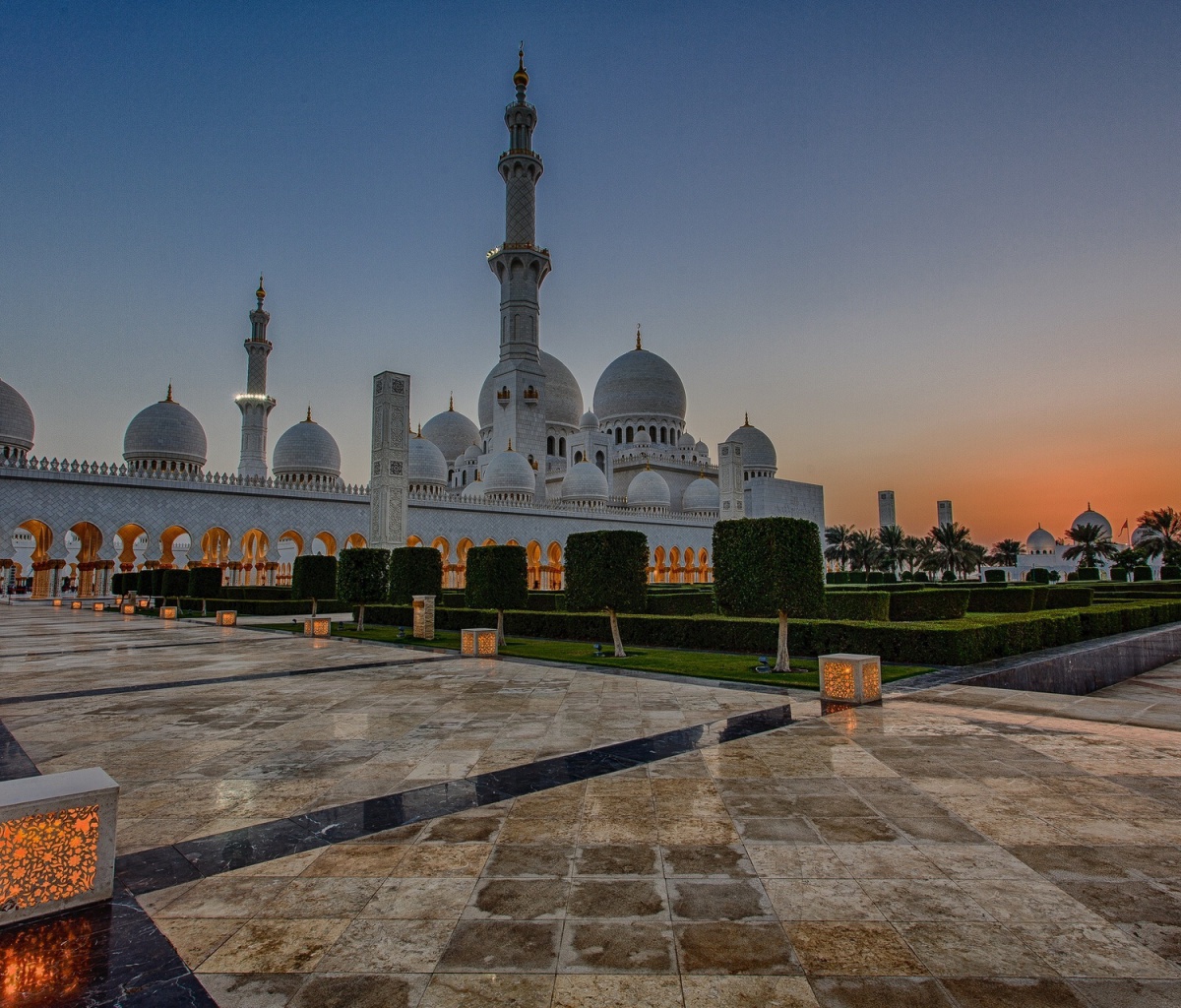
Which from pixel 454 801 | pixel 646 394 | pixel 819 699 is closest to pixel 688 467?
pixel 646 394

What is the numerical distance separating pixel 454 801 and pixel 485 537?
32944 mm

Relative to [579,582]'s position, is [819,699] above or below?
below

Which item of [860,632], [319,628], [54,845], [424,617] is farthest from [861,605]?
[54,845]

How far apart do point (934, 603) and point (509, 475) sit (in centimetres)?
2679

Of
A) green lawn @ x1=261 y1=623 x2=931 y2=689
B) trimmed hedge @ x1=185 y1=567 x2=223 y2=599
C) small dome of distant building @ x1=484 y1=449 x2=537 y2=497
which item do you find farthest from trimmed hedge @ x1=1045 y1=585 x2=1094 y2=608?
small dome of distant building @ x1=484 y1=449 x2=537 y2=497

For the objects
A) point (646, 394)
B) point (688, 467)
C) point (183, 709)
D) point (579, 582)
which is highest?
point (646, 394)

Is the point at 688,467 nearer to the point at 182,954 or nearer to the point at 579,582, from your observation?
the point at 579,582

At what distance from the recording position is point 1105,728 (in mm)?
5871

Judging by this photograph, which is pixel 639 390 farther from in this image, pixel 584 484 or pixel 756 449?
pixel 584 484

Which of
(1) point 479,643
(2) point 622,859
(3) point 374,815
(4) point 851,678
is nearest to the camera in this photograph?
(2) point 622,859

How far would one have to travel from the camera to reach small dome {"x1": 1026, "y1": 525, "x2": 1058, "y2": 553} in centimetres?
6812

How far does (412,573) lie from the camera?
1736 centimetres

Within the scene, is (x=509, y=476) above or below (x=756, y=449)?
below

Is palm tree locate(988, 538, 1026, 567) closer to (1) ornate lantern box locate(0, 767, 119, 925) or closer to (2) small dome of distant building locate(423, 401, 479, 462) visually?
(2) small dome of distant building locate(423, 401, 479, 462)
